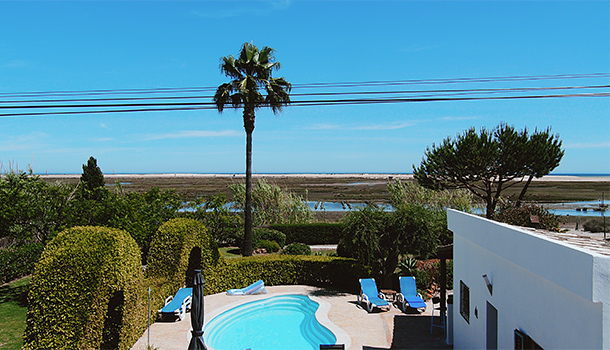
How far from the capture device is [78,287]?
851 cm

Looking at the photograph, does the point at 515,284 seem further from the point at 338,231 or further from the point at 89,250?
the point at 338,231

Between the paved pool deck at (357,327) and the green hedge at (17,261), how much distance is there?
377 inches

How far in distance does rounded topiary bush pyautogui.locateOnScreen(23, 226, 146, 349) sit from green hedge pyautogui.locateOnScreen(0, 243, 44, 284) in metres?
11.4

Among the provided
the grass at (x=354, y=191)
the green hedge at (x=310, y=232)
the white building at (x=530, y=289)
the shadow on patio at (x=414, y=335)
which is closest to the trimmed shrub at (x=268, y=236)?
the green hedge at (x=310, y=232)

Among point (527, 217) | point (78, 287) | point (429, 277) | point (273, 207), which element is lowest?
point (429, 277)

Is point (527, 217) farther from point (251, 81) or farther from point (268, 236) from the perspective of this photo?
point (268, 236)

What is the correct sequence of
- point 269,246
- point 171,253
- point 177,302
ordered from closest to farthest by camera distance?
point 177,302 → point 171,253 → point 269,246

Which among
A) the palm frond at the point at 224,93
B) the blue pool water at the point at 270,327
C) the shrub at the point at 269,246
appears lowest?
the blue pool water at the point at 270,327

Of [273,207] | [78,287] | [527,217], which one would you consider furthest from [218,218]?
[527,217]

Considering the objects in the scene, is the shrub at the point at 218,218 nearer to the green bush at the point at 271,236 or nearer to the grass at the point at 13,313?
the green bush at the point at 271,236

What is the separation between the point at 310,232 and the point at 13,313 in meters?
19.3

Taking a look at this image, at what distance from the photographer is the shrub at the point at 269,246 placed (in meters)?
25.4

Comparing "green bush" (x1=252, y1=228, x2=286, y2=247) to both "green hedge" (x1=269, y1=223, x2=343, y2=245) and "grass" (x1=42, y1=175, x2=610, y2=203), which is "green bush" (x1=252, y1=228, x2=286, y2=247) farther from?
"grass" (x1=42, y1=175, x2=610, y2=203)

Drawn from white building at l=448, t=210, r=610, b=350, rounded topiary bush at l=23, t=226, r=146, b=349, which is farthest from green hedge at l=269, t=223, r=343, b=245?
white building at l=448, t=210, r=610, b=350
